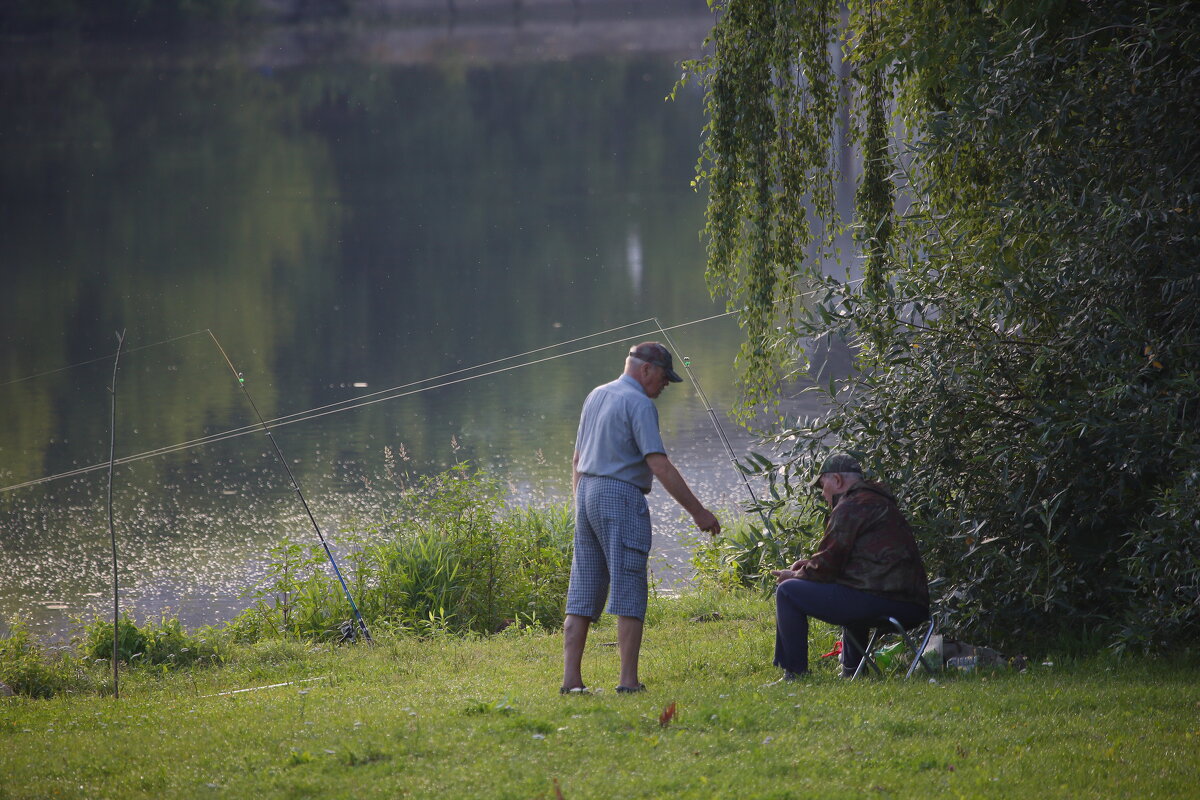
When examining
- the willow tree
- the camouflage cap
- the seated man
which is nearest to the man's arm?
the seated man

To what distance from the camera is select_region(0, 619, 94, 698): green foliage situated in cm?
777

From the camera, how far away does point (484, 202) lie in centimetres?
4050

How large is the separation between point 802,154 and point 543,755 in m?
5.38

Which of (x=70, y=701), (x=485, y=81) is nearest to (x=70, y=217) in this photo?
(x=485, y=81)

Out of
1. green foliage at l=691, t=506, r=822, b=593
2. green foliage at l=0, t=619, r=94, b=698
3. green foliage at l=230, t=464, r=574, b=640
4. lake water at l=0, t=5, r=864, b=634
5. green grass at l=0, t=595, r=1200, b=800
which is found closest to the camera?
green grass at l=0, t=595, r=1200, b=800

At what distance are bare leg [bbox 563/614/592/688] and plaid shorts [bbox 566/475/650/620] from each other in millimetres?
48

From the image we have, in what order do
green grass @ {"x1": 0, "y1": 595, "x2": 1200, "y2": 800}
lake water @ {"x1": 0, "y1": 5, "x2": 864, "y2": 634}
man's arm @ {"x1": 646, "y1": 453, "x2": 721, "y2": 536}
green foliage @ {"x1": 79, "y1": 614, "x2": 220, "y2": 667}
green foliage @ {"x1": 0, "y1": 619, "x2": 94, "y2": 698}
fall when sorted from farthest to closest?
lake water @ {"x1": 0, "y1": 5, "x2": 864, "y2": 634}
green foliage @ {"x1": 79, "y1": 614, "x2": 220, "y2": 667}
green foliage @ {"x1": 0, "y1": 619, "x2": 94, "y2": 698}
man's arm @ {"x1": 646, "y1": 453, "x2": 721, "y2": 536}
green grass @ {"x1": 0, "y1": 595, "x2": 1200, "y2": 800}

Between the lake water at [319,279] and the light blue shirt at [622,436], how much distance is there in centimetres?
501

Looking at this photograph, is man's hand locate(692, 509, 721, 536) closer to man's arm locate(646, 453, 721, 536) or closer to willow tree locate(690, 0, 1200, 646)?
man's arm locate(646, 453, 721, 536)

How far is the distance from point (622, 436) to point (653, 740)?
1515 millimetres

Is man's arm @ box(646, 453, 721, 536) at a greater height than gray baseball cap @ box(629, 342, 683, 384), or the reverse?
gray baseball cap @ box(629, 342, 683, 384)

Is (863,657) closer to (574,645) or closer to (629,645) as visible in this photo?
(629,645)

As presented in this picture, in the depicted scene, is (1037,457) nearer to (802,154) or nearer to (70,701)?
(802,154)

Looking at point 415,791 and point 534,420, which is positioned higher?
point 415,791
